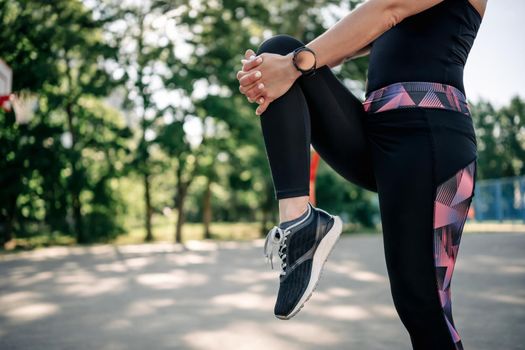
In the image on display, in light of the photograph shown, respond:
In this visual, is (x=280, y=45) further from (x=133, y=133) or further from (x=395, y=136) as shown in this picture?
(x=133, y=133)

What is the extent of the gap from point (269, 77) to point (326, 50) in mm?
178

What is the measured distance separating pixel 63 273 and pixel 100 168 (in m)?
12.9

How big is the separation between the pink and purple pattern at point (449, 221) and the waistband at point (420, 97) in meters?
0.19

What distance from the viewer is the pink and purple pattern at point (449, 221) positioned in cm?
135

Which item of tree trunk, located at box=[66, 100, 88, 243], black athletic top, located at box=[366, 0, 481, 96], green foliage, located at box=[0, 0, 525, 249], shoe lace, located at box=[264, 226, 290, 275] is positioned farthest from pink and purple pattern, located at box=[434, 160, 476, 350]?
tree trunk, located at box=[66, 100, 88, 243]

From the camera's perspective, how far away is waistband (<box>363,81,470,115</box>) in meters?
1.36

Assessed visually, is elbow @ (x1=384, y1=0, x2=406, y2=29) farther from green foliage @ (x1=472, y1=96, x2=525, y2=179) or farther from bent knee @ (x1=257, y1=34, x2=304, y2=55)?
green foliage @ (x1=472, y1=96, x2=525, y2=179)

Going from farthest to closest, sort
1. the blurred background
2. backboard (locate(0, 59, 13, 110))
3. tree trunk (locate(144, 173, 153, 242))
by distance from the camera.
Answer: tree trunk (locate(144, 173, 153, 242)), the blurred background, backboard (locate(0, 59, 13, 110))

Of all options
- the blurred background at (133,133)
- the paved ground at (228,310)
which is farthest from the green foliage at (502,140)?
the paved ground at (228,310)

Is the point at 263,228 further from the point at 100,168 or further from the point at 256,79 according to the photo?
the point at 256,79

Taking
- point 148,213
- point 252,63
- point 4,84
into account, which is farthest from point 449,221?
point 148,213

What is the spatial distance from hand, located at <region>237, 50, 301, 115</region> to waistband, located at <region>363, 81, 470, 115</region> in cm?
29

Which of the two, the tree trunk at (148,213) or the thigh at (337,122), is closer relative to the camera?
the thigh at (337,122)

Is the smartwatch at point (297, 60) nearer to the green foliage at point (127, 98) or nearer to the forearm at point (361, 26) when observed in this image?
the forearm at point (361, 26)
